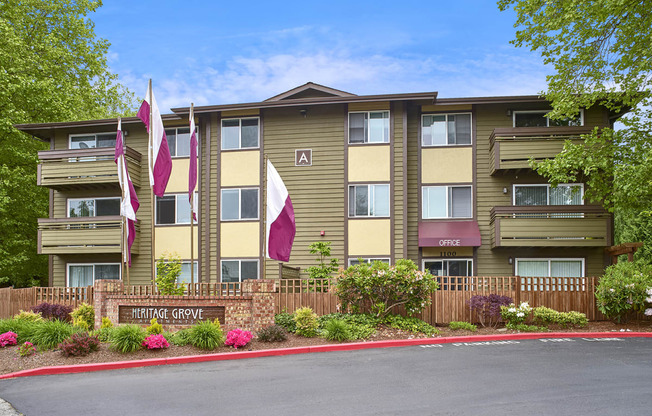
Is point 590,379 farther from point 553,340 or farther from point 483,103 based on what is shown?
point 483,103

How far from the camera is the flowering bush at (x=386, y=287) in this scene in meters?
15.0

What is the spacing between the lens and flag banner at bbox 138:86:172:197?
15.2 m

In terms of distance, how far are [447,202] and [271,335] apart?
1104 cm

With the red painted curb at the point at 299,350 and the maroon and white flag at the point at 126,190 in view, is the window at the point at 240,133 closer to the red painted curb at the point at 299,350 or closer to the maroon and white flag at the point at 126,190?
the maroon and white flag at the point at 126,190

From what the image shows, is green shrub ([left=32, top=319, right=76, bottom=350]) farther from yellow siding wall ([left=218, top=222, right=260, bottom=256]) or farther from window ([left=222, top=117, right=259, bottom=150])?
Answer: window ([left=222, top=117, right=259, bottom=150])

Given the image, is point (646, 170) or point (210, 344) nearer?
point (210, 344)

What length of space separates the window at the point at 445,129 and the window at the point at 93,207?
13.0 metres

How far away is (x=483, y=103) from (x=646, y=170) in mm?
6683

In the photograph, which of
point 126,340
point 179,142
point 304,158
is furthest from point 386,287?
point 179,142

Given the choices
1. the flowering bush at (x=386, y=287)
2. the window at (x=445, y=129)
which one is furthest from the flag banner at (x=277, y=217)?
the window at (x=445, y=129)

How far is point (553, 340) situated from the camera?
1417 cm

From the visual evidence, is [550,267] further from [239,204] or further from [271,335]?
[271,335]

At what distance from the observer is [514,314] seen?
15.8 meters

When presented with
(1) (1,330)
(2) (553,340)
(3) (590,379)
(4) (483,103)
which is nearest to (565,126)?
(4) (483,103)
